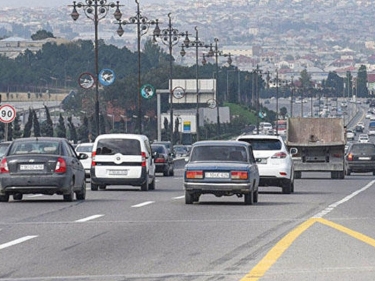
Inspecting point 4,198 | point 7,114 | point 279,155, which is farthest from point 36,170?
point 7,114

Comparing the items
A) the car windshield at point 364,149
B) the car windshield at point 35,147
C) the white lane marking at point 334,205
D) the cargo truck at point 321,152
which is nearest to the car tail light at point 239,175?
the white lane marking at point 334,205

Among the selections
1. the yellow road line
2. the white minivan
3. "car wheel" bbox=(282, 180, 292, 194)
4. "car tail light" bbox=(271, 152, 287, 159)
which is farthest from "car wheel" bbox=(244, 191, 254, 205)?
the white minivan

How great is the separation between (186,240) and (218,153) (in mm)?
11201

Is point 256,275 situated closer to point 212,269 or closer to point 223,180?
point 212,269

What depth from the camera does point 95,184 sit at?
4100 cm

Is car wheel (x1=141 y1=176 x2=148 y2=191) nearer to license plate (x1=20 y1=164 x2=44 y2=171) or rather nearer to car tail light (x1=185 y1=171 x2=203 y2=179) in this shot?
license plate (x1=20 y1=164 x2=44 y2=171)

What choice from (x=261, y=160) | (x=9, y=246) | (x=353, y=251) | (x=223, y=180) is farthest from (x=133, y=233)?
(x=261, y=160)

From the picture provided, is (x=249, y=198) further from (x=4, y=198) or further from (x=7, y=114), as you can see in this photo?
(x=7, y=114)

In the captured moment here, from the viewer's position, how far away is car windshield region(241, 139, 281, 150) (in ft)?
134

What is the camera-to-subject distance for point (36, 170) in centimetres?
3156

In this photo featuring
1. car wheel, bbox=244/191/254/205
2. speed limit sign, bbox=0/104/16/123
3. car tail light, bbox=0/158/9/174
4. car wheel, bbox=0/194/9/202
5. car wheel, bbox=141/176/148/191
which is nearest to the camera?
car wheel, bbox=244/191/254/205

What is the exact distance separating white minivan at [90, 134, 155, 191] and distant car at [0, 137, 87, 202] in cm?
806

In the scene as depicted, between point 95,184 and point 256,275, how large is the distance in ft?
82.5

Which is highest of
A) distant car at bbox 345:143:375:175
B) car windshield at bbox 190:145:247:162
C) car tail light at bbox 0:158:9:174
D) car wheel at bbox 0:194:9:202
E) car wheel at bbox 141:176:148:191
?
car windshield at bbox 190:145:247:162
